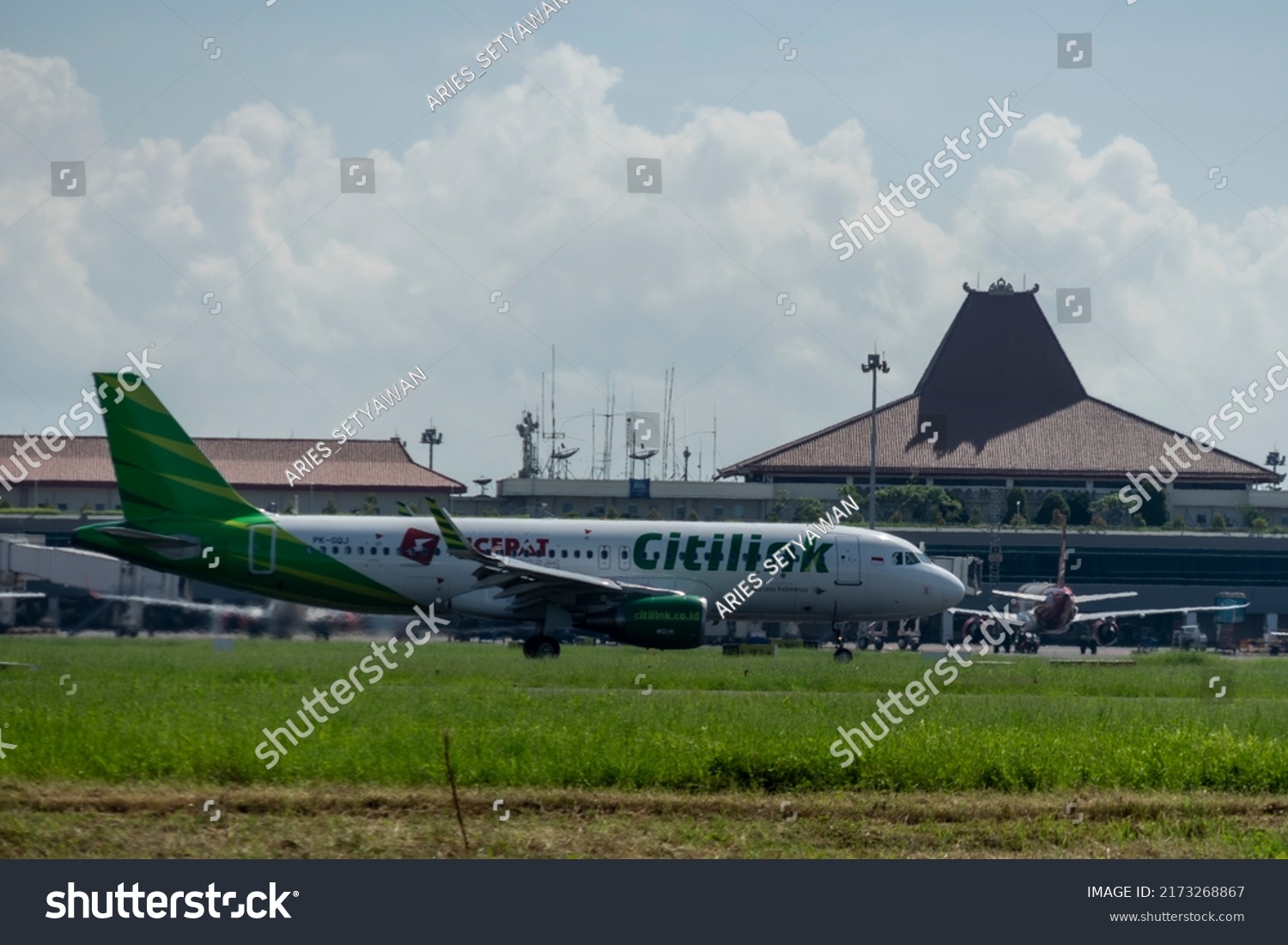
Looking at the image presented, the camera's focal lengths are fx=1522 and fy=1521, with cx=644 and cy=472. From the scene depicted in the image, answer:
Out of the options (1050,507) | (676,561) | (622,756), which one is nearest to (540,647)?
(676,561)

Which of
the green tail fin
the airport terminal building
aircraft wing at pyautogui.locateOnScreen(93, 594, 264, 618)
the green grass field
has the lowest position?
the green grass field

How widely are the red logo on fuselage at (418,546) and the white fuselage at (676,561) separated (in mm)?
20

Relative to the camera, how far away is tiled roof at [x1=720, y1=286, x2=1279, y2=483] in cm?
10388

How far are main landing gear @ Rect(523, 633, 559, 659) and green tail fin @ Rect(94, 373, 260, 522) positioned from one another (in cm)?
738

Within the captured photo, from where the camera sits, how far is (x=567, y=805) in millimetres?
13703

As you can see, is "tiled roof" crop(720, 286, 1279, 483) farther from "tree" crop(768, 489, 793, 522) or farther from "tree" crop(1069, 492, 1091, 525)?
"tree" crop(1069, 492, 1091, 525)

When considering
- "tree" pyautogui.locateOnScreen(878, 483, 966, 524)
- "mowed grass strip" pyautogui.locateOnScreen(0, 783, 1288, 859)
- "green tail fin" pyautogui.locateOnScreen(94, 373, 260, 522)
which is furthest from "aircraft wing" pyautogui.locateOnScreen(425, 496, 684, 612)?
"tree" pyautogui.locateOnScreen(878, 483, 966, 524)

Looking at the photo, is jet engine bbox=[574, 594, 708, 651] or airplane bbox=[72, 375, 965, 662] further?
airplane bbox=[72, 375, 965, 662]

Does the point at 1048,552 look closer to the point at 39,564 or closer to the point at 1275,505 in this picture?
the point at 1275,505

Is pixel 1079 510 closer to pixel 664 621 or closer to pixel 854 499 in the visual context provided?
pixel 854 499

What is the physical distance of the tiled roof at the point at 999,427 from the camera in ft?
341

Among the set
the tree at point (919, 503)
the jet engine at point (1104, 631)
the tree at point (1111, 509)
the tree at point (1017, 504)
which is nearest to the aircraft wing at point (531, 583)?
the jet engine at point (1104, 631)

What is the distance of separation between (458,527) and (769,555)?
24.6ft
